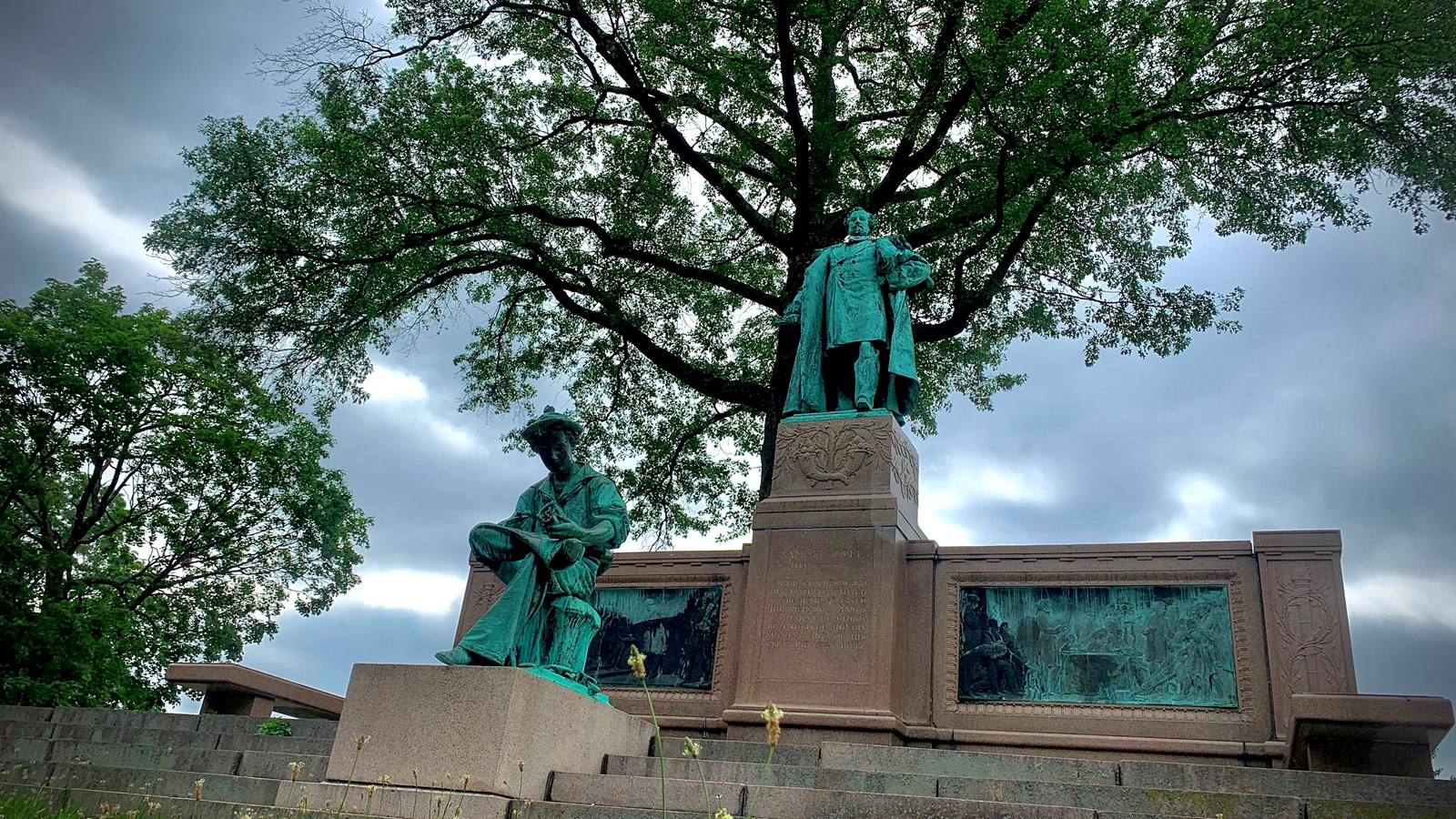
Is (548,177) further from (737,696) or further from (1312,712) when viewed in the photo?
(1312,712)

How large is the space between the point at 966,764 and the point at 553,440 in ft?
11.6

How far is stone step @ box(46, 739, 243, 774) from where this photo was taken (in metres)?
7.77

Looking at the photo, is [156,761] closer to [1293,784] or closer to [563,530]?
[563,530]

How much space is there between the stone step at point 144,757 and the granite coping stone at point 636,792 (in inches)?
117

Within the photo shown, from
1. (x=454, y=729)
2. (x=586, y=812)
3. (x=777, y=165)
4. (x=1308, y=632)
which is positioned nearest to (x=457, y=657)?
(x=454, y=729)

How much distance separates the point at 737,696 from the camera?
9141 millimetres

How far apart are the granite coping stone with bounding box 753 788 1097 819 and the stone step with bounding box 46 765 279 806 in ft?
9.62

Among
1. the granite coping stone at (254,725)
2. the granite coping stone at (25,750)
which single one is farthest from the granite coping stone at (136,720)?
the granite coping stone at (25,750)

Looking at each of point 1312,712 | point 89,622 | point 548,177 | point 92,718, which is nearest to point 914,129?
point 548,177

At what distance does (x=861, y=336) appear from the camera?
10.3 meters

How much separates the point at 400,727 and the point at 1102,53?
1087 centimetres

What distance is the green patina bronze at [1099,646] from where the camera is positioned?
8680mm

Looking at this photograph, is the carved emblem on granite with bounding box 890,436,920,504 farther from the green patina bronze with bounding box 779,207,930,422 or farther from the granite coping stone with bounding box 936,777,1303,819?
the granite coping stone with bounding box 936,777,1303,819

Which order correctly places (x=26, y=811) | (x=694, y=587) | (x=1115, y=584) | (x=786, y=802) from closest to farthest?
(x=26, y=811) → (x=786, y=802) → (x=1115, y=584) → (x=694, y=587)
